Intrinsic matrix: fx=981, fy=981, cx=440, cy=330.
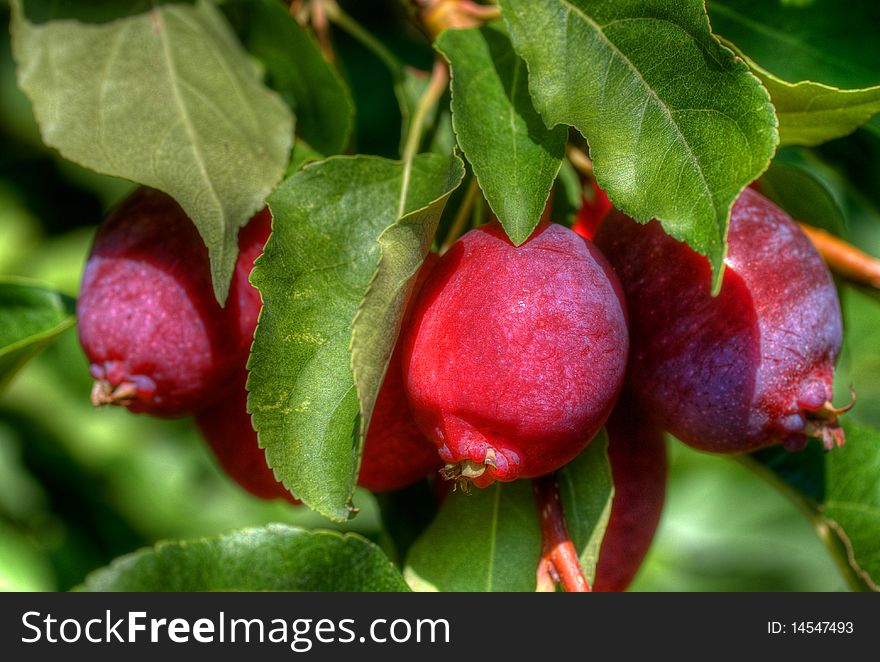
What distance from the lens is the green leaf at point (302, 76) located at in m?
0.94

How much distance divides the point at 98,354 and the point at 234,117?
0.80 ft

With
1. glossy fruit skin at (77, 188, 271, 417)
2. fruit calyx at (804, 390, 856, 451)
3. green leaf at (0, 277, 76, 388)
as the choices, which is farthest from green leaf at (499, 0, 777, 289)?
green leaf at (0, 277, 76, 388)

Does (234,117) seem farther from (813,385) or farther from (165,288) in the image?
(813,385)

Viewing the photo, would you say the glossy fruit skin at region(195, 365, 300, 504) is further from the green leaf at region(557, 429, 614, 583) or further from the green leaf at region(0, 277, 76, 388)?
the green leaf at region(557, 429, 614, 583)

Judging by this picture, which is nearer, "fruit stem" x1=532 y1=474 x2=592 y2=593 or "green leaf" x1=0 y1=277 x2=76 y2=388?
"fruit stem" x1=532 y1=474 x2=592 y2=593

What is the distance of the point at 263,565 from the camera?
2.65ft

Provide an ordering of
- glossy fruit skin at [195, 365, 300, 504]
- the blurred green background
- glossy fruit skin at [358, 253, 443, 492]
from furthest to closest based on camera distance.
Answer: the blurred green background → glossy fruit skin at [195, 365, 300, 504] → glossy fruit skin at [358, 253, 443, 492]

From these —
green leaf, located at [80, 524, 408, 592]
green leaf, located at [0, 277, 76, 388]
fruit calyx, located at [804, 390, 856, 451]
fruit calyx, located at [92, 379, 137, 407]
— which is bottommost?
green leaf, located at [80, 524, 408, 592]

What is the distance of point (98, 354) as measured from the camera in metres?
0.78

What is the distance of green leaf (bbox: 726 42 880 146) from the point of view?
0.73 meters

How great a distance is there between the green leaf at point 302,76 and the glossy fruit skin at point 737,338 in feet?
1.15

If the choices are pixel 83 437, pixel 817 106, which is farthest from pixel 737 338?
pixel 83 437

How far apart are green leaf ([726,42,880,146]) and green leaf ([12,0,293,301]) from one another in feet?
1.32
